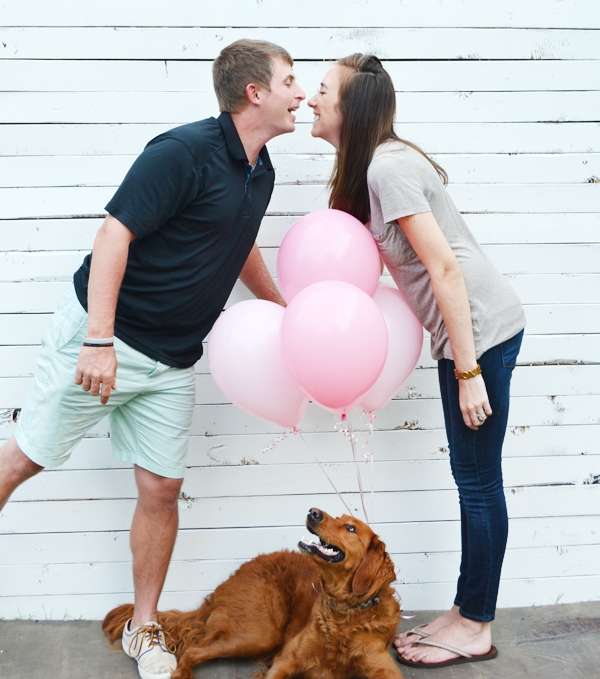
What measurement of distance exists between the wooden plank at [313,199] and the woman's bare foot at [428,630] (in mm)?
1541

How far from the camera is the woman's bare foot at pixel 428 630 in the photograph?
2545 mm

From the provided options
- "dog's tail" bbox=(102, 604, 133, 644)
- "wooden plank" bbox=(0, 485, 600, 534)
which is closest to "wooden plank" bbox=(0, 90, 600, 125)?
"wooden plank" bbox=(0, 485, 600, 534)

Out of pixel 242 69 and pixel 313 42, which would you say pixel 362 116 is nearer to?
pixel 242 69

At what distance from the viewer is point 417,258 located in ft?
7.06

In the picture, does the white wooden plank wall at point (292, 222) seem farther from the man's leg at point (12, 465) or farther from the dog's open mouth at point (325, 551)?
the dog's open mouth at point (325, 551)

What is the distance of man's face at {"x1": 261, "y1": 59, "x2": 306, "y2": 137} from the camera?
220 centimetres

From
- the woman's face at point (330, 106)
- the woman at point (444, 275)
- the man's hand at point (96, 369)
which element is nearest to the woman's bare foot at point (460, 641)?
the woman at point (444, 275)

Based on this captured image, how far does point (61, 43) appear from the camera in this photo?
2.47 m

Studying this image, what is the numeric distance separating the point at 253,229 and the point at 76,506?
4.41ft

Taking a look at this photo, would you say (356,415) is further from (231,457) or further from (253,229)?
(253,229)

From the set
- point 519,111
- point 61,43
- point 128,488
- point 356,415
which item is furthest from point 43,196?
point 519,111

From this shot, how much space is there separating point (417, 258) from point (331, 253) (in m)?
0.29

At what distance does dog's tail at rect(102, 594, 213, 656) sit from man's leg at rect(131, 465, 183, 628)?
0.31ft

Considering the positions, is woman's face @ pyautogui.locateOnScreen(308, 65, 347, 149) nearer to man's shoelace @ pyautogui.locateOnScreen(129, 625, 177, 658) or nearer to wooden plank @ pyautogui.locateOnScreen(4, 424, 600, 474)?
wooden plank @ pyautogui.locateOnScreen(4, 424, 600, 474)
